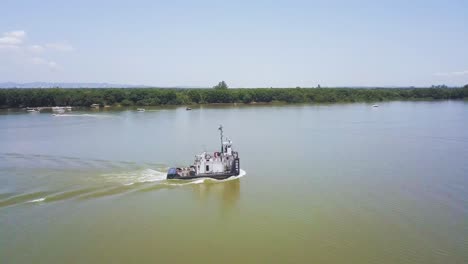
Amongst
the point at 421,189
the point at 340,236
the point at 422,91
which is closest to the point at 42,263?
the point at 340,236

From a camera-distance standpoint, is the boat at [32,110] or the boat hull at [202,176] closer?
the boat hull at [202,176]

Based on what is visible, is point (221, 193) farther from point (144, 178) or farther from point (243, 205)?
point (144, 178)

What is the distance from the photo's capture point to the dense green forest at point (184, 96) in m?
74.7

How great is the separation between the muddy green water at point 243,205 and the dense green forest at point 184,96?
46795 mm

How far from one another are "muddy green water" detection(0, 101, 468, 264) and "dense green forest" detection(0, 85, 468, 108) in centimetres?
4680

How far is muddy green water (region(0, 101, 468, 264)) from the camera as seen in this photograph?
13.2 m

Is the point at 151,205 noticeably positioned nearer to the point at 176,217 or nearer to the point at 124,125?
the point at 176,217

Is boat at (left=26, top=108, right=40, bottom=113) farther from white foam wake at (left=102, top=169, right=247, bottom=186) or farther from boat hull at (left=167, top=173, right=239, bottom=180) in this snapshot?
boat hull at (left=167, top=173, right=239, bottom=180)

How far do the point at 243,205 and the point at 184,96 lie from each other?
68.6 meters

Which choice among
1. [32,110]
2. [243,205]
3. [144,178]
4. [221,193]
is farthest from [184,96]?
[243,205]

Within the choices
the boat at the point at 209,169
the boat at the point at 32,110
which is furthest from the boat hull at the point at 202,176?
the boat at the point at 32,110

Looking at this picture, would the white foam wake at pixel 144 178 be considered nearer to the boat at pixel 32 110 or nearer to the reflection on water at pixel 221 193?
the reflection on water at pixel 221 193

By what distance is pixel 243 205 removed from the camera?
1769cm

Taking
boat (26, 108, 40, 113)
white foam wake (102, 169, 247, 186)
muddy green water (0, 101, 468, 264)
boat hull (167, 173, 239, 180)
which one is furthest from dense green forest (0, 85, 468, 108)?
boat hull (167, 173, 239, 180)
